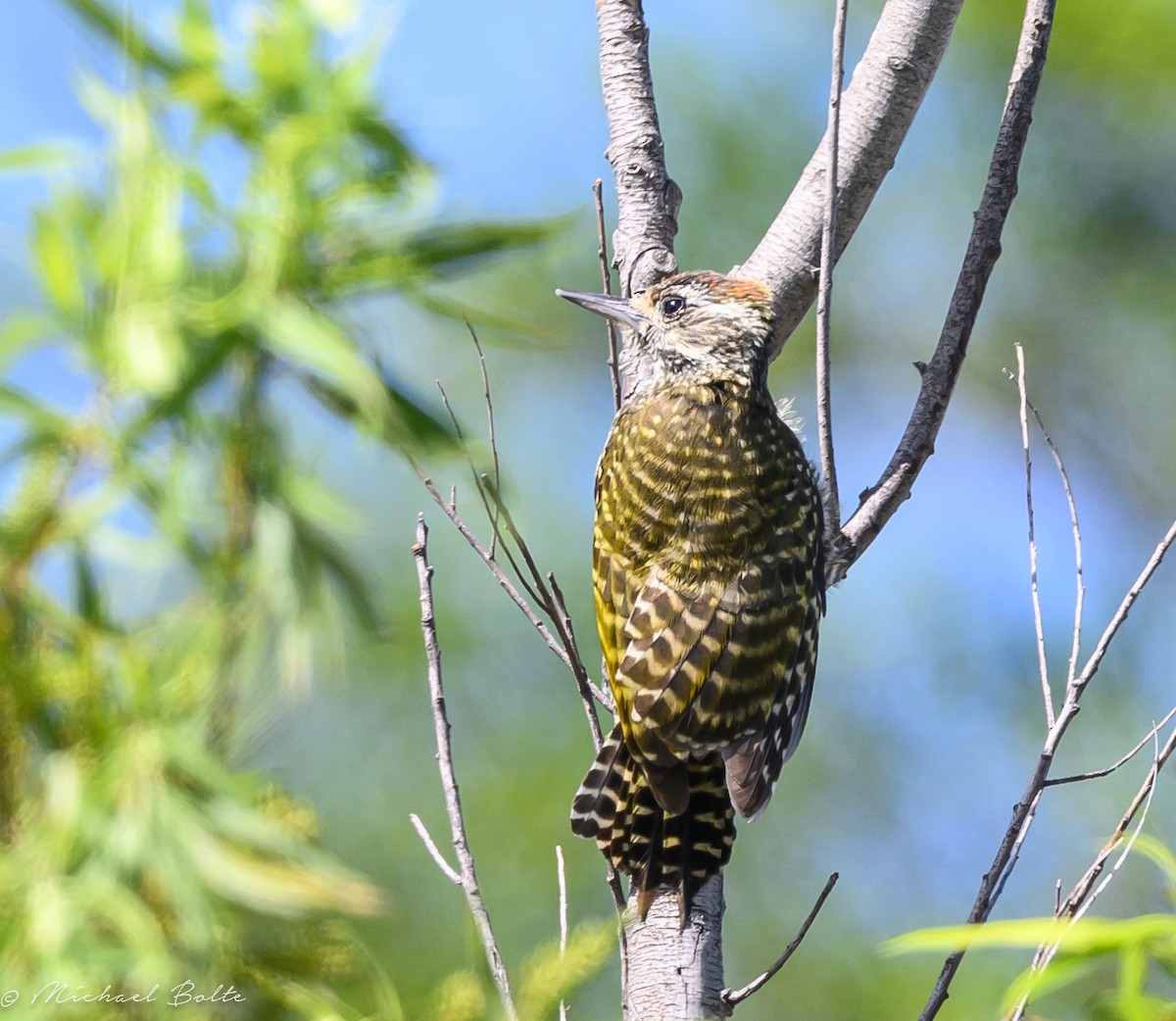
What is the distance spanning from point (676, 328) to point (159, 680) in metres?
1.74

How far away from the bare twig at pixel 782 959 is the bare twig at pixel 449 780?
0.41 m

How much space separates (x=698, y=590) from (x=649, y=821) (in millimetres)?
476

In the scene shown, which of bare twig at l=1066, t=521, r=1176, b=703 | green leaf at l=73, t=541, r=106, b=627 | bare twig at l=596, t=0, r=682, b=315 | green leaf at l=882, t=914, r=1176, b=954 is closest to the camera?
green leaf at l=882, t=914, r=1176, b=954

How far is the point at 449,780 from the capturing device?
189 cm

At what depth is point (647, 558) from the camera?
2775 millimetres

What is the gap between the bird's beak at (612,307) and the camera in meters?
3.02

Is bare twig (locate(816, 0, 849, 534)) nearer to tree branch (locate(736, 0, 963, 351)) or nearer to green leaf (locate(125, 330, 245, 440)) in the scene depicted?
tree branch (locate(736, 0, 963, 351))

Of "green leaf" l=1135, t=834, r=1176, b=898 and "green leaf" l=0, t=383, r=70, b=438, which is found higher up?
"green leaf" l=0, t=383, r=70, b=438

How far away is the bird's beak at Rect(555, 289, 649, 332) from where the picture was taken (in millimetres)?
3020

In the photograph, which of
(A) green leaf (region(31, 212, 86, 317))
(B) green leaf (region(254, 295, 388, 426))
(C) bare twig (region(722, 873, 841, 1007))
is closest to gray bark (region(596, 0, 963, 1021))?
(B) green leaf (region(254, 295, 388, 426))

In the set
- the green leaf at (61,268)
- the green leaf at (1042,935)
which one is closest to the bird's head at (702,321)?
the green leaf at (61,268)

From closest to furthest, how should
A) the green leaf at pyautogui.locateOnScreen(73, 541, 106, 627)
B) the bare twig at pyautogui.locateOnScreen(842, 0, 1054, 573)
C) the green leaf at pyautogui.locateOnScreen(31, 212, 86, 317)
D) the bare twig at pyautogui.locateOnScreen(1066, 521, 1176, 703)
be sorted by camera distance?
the green leaf at pyautogui.locateOnScreen(73, 541, 106, 627) < the bare twig at pyautogui.locateOnScreen(1066, 521, 1176, 703) < the green leaf at pyautogui.locateOnScreen(31, 212, 86, 317) < the bare twig at pyautogui.locateOnScreen(842, 0, 1054, 573)

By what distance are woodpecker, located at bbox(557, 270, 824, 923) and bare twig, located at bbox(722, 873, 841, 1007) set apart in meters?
0.20

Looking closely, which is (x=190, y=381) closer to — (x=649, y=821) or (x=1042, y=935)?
(x=649, y=821)
